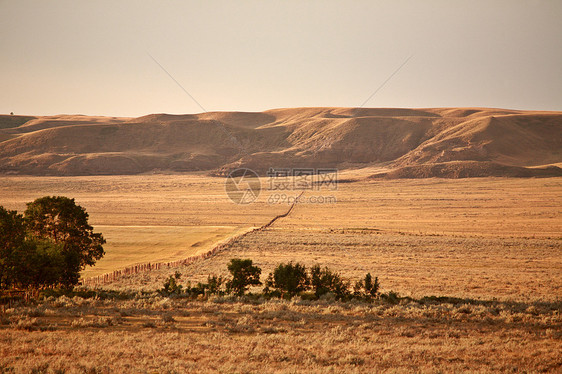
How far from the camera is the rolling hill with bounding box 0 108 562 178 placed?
13088 cm

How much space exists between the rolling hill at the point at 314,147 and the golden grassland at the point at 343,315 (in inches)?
2971

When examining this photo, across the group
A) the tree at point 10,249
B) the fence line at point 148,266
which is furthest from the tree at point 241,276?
the tree at point 10,249

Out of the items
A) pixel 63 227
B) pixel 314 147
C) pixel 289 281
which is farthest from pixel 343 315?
pixel 314 147

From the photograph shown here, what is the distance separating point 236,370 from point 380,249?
30607 mm

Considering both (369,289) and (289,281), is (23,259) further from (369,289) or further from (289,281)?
(369,289)

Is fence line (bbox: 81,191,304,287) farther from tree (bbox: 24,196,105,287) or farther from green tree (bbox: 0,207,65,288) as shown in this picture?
green tree (bbox: 0,207,65,288)

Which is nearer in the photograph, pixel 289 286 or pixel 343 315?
pixel 343 315

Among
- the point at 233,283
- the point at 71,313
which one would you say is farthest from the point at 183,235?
the point at 71,313

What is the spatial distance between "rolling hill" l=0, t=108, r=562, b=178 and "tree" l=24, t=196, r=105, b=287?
101865 mm

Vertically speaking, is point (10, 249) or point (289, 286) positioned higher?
point (10, 249)

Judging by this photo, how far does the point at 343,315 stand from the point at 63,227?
16.3 meters

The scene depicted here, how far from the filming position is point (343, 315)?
17578 mm

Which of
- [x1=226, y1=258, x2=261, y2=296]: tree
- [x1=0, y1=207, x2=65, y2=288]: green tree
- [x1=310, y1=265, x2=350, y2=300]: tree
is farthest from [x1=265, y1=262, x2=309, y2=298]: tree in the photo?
[x1=0, y1=207, x2=65, y2=288]: green tree

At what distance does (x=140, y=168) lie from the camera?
146 m
